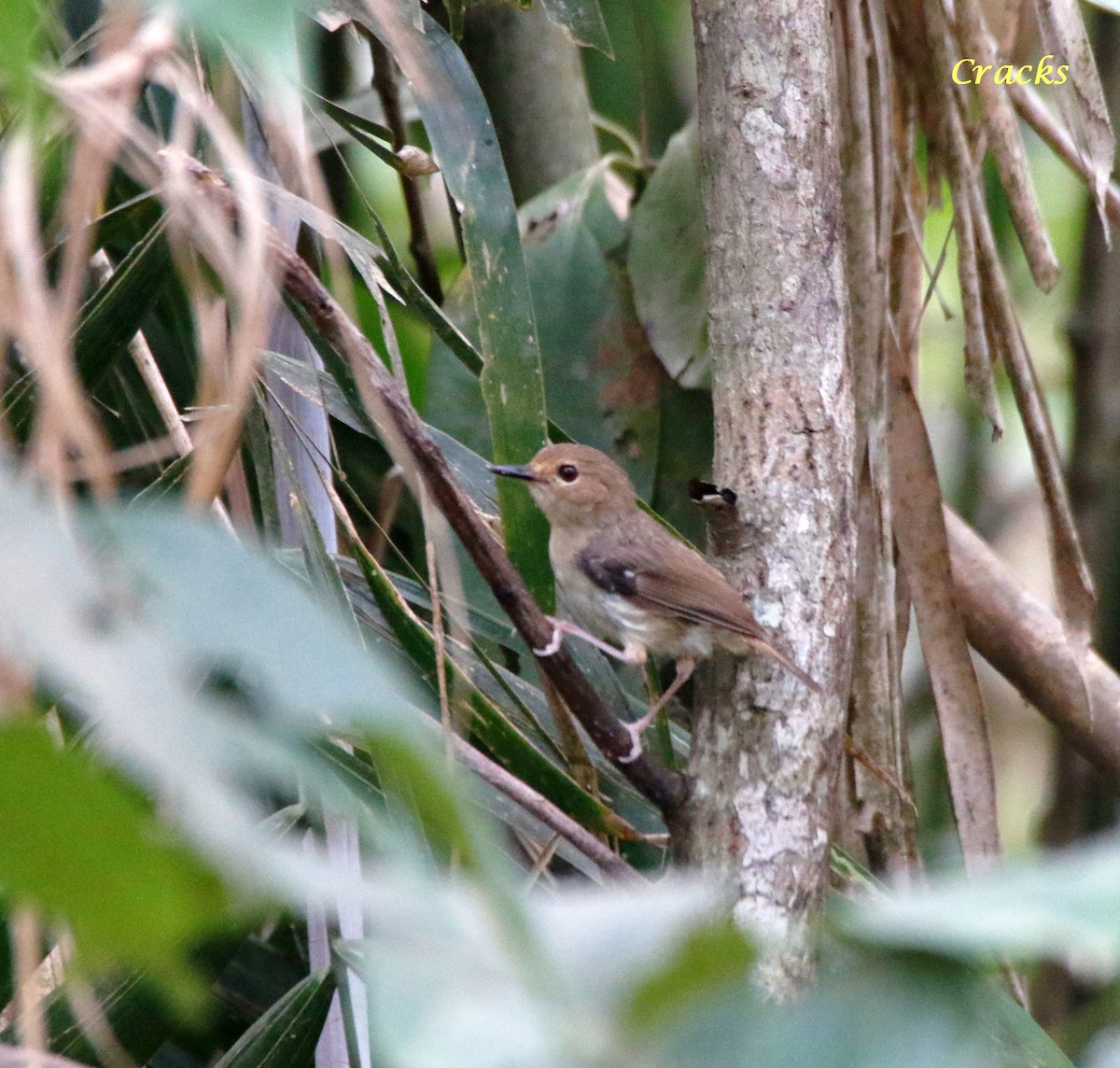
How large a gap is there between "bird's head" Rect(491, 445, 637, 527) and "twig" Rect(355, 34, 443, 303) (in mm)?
771

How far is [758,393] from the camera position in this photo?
2.40 m

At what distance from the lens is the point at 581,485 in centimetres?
334

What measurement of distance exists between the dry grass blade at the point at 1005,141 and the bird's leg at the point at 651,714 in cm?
115

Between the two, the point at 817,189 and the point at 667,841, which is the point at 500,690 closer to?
the point at 667,841

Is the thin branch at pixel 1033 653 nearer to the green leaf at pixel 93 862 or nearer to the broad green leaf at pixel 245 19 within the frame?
the broad green leaf at pixel 245 19

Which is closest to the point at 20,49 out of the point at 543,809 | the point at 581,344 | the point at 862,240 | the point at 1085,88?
the point at 543,809

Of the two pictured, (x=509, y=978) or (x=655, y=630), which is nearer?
(x=509, y=978)

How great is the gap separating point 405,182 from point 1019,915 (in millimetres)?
3163

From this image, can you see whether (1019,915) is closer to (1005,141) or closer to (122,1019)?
(122,1019)

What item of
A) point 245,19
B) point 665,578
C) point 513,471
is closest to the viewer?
point 245,19

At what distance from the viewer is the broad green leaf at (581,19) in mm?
2770

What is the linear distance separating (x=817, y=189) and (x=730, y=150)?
18 centimetres

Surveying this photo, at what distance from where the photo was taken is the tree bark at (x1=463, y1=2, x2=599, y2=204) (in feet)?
12.1

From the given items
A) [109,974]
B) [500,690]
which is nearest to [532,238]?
[500,690]
